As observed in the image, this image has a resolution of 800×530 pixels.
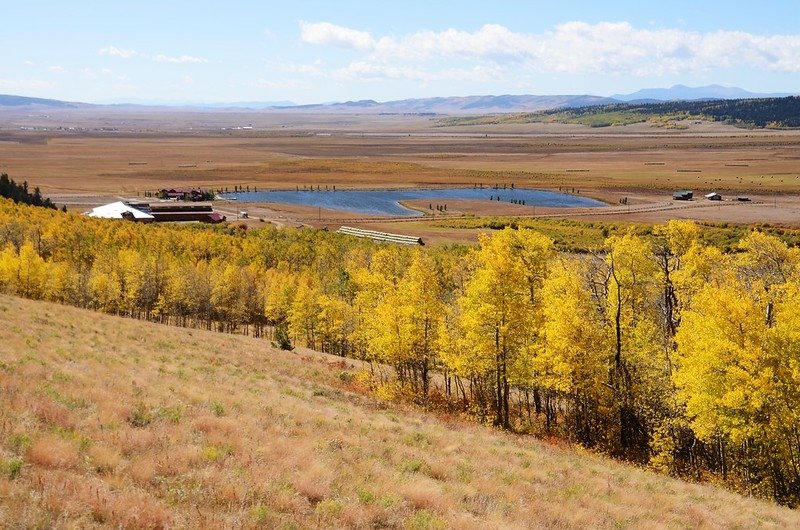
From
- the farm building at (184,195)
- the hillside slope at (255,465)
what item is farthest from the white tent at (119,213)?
the hillside slope at (255,465)

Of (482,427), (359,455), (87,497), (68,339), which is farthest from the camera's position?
(482,427)

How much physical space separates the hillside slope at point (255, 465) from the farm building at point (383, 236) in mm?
90874

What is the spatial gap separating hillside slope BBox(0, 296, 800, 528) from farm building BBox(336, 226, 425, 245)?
90.9 metres

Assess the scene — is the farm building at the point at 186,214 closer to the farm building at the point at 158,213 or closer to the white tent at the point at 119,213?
the farm building at the point at 158,213

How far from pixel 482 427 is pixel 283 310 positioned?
4540 centimetres

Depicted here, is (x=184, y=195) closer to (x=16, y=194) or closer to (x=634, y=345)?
(x=16, y=194)

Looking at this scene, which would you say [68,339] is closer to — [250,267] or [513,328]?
[513,328]

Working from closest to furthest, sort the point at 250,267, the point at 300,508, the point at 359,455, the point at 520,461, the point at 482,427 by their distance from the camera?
1. the point at 300,508
2. the point at 359,455
3. the point at 520,461
4. the point at 482,427
5. the point at 250,267

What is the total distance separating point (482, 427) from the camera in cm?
3450

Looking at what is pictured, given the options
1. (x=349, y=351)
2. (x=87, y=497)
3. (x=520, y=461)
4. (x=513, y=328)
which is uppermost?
(x=87, y=497)

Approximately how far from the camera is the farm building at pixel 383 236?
403 feet

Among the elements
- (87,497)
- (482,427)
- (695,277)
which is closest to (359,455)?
(87,497)

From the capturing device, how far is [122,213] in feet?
463

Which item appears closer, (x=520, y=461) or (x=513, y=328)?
(x=520, y=461)
